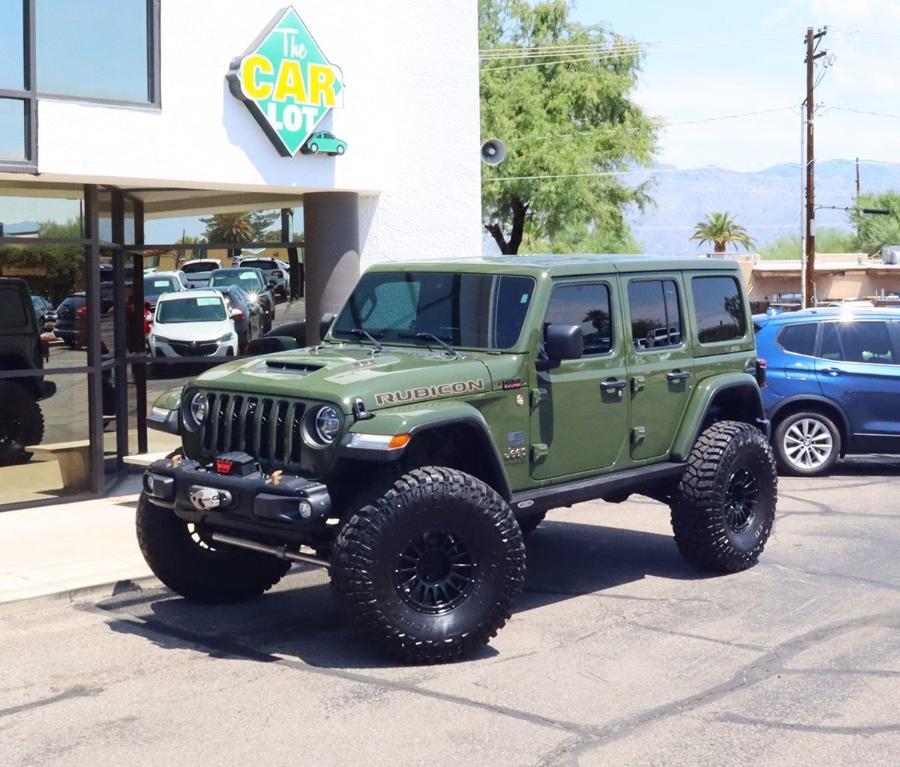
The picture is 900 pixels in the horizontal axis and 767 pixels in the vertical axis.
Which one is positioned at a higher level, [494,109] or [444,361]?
[494,109]

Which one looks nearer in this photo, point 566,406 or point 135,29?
point 566,406

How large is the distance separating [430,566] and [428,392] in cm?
92

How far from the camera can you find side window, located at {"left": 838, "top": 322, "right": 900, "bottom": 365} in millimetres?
13891

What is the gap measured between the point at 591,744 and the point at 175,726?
1.85 m

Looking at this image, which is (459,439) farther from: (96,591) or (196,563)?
(96,591)

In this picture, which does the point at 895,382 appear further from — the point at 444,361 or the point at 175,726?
the point at 175,726

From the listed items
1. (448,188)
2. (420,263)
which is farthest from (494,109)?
(420,263)

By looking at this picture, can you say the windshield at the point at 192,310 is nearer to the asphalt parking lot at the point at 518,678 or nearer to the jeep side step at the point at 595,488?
the asphalt parking lot at the point at 518,678

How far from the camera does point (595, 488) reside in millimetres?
8102

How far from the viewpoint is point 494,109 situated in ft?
145

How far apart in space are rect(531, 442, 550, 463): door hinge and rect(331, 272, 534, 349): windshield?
601 millimetres

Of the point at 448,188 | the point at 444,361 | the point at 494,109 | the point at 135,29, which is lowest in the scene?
the point at 444,361

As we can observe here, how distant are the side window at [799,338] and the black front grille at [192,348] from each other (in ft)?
19.2

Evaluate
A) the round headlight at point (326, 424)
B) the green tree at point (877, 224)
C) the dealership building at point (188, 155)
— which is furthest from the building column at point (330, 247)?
the green tree at point (877, 224)
